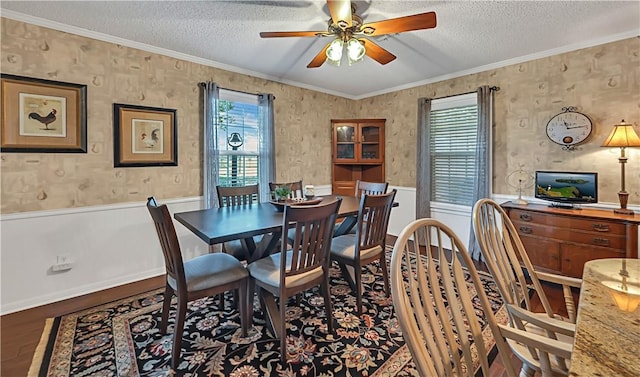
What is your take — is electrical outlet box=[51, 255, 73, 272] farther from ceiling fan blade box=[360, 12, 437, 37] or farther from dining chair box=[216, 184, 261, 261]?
ceiling fan blade box=[360, 12, 437, 37]

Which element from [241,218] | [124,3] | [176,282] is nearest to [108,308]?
[176,282]

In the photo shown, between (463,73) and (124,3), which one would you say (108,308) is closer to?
(124,3)

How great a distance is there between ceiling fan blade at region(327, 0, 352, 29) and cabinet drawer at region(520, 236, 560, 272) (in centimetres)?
275

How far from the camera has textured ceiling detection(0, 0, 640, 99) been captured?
234cm

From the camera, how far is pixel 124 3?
7.58 feet

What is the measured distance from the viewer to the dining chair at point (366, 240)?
2393 mm

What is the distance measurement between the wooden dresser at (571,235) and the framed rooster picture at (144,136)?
149 inches

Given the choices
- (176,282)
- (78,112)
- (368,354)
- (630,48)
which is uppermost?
(630,48)

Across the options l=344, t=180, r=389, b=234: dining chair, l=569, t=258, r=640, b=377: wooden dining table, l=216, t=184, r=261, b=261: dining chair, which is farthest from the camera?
l=344, t=180, r=389, b=234: dining chair

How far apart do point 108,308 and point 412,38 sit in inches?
146

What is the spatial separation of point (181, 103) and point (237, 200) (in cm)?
132

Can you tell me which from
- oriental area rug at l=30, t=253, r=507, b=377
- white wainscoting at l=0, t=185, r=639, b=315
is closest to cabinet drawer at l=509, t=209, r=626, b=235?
oriental area rug at l=30, t=253, r=507, b=377

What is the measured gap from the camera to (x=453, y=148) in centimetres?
414

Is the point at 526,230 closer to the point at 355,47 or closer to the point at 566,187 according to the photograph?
the point at 566,187
